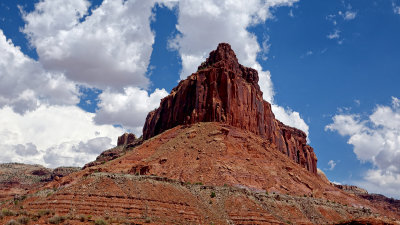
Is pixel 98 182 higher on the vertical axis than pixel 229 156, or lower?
lower

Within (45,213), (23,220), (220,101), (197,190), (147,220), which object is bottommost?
(23,220)

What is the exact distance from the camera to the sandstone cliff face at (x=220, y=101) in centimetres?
8250

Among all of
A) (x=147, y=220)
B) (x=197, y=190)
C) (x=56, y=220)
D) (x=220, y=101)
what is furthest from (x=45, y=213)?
(x=220, y=101)

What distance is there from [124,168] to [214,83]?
28.3m

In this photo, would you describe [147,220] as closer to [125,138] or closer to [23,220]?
[23,220]

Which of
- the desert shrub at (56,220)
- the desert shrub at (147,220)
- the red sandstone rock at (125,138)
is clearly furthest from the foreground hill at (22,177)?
the desert shrub at (56,220)

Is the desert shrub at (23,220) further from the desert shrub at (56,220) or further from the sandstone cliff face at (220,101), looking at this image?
the sandstone cliff face at (220,101)

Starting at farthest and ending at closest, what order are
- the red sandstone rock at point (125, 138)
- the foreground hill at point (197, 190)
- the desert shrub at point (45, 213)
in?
the red sandstone rock at point (125, 138)
the foreground hill at point (197, 190)
the desert shrub at point (45, 213)

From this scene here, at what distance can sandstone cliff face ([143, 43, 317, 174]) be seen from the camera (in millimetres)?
82500

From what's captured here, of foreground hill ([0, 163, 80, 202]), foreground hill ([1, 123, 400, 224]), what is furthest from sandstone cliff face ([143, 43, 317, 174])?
foreground hill ([0, 163, 80, 202])

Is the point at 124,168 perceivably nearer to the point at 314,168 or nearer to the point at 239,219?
the point at 239,219

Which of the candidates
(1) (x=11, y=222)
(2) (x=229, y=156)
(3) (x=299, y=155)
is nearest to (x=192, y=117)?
(2) (x=229, y=156)

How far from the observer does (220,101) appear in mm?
82875

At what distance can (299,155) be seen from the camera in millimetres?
135875
